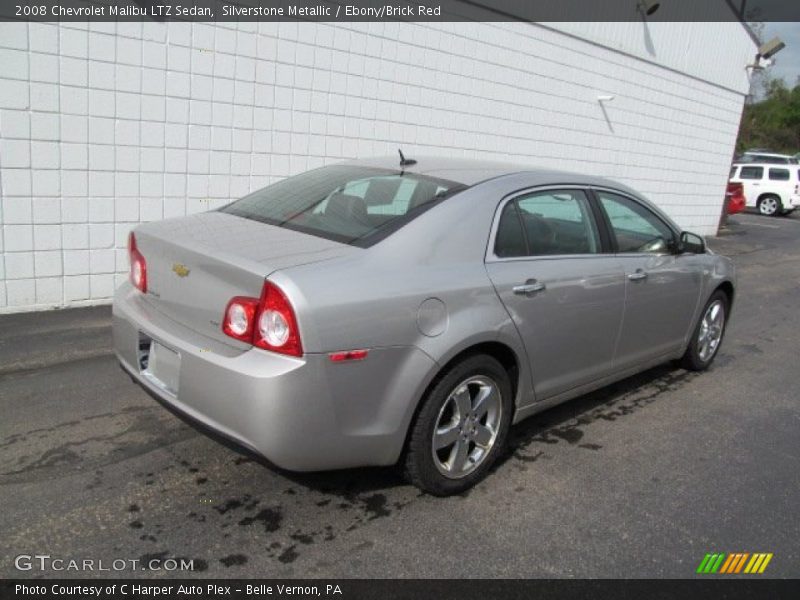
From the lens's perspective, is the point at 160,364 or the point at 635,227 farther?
the point at 635,227

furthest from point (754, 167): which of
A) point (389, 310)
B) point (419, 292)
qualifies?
point (389, 310)

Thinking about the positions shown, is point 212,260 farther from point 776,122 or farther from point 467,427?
point 776,122

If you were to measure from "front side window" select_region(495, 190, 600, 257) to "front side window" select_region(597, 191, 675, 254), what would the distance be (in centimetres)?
25

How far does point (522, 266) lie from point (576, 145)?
8452 millimetres

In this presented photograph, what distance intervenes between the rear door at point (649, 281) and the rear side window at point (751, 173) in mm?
22402

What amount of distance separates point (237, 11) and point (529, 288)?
178 inches

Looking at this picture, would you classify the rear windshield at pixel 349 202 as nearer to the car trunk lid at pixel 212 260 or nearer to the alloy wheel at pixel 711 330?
the car trunk lid at pixel 212 260

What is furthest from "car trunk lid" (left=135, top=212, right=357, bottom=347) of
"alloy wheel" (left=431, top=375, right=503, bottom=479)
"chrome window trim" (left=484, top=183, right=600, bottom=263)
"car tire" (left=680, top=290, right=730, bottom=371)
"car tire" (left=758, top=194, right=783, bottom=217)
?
"car tire" (left=758, top=194, right=783, bottom=217)

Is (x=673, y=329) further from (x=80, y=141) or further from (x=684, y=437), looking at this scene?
(x=80, y=141)

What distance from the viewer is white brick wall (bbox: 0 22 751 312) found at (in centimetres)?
541

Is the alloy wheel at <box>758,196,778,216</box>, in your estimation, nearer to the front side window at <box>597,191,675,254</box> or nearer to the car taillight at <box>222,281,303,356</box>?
the front side window at <box>597,191,675,254</box>

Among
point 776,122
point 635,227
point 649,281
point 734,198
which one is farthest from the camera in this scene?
point 776,122

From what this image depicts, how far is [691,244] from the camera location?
15.6 feet
